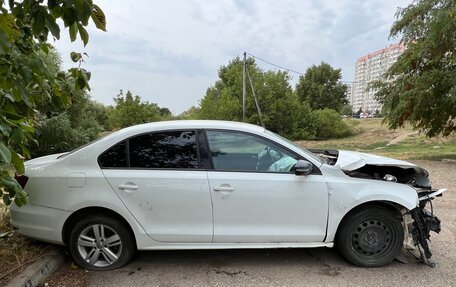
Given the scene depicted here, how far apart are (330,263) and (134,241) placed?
2.13 m

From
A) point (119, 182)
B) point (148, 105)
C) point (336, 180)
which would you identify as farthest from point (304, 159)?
point (148, 105)

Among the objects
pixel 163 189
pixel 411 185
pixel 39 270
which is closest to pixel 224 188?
pixel 163 189

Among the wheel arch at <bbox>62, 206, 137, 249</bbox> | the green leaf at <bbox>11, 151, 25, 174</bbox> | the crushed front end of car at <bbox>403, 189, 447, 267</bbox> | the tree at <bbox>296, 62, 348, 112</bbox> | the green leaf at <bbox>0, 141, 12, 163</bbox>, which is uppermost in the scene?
the tree at <bbox>296, 62, 348, 112</bbox>

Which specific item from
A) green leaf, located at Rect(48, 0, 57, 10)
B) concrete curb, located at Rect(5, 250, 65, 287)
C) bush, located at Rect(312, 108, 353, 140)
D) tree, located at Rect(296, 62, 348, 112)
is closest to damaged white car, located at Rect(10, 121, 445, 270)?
concrete curb, located at Rect(5, 250, 65, 287)

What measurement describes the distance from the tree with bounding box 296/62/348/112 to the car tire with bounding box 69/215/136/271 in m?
54.5

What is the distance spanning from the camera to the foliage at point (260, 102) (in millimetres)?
33688

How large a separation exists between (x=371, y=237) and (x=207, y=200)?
180cm

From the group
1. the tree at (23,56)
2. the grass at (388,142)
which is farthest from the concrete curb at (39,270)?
the grass at (388,142)

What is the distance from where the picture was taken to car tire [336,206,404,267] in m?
3.82

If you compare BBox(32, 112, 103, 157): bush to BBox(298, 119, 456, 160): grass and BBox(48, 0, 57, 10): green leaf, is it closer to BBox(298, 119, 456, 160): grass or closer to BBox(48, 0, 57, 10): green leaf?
BBox(48, 0, 57, 10): green leaf

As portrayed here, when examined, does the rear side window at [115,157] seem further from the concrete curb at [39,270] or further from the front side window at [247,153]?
the concrete curb at [39,270]

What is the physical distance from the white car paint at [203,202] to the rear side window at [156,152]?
91mm

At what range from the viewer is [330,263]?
3967 millimetres

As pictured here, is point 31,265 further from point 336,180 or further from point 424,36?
point 424,36
